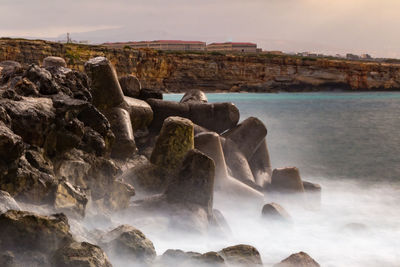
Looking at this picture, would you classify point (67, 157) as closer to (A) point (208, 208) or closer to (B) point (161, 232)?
(B) point (161, 232)

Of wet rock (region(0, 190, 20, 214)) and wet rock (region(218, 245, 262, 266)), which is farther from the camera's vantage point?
wet rock (region(218, 245, 262, 266))

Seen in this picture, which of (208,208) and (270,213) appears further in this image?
(270,213)

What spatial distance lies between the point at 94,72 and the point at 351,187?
7.54m

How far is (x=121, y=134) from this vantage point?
777 centimetres

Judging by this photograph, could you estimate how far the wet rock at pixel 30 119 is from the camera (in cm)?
489

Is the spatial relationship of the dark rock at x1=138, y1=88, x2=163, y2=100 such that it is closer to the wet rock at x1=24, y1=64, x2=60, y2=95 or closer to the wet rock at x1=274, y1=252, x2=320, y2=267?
the wet rock at x1=24, y1=64, x2=60, y2=95

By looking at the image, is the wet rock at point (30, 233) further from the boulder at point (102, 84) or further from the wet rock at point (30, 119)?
the boulder at point (102, 84)

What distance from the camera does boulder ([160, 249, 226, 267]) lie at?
4680 millimetres

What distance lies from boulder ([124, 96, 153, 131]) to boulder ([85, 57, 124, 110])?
0.34m

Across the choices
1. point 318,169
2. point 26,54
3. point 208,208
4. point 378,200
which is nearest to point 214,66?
point 26,54

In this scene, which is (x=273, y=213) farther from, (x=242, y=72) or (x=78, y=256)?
(x=242, y=72)

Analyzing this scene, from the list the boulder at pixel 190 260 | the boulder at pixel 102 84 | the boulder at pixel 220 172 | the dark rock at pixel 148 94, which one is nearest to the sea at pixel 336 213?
the boulder at pixel 220 172

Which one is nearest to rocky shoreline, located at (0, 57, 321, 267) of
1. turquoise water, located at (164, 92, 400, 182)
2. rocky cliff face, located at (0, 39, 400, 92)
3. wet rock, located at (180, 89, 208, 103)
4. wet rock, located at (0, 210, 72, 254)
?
wet rock, located at (0, 210, 72, 254)

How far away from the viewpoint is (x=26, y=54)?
48.8 meters
